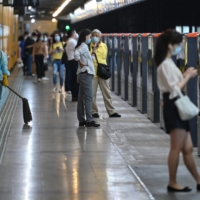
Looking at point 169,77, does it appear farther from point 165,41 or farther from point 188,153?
point 188,153

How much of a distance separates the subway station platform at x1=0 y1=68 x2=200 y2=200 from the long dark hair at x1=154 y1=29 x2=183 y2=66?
1332mm

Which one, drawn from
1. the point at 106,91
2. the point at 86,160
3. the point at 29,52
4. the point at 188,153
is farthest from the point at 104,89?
the point at 29,52

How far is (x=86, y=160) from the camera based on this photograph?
9219mm

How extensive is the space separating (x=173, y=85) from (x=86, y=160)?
8.32 feet

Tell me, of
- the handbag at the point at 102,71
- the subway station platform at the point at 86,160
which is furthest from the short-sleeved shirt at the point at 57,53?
the handbag at the point at 102,71

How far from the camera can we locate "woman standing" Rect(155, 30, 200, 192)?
277 inches

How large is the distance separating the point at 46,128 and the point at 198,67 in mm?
3595

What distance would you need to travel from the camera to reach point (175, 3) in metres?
23.0

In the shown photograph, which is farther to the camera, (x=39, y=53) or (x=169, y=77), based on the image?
(x=39, y=53)

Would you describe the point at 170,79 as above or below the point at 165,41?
below

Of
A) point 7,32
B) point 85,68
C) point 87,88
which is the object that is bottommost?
point 87,88

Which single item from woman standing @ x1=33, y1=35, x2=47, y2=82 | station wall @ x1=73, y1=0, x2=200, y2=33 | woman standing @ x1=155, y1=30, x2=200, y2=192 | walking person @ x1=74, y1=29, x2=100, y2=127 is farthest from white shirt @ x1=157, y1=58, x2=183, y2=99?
woman standing @ x1=33, y1=35, x2=47, y2=82

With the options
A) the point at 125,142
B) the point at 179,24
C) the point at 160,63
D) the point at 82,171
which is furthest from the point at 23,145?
the point at 179,24

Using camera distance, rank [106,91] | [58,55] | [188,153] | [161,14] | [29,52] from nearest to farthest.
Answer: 1. [188,153]
2. [106,91]
3. [58,55]
4. [161,14]
5. [29,52]
